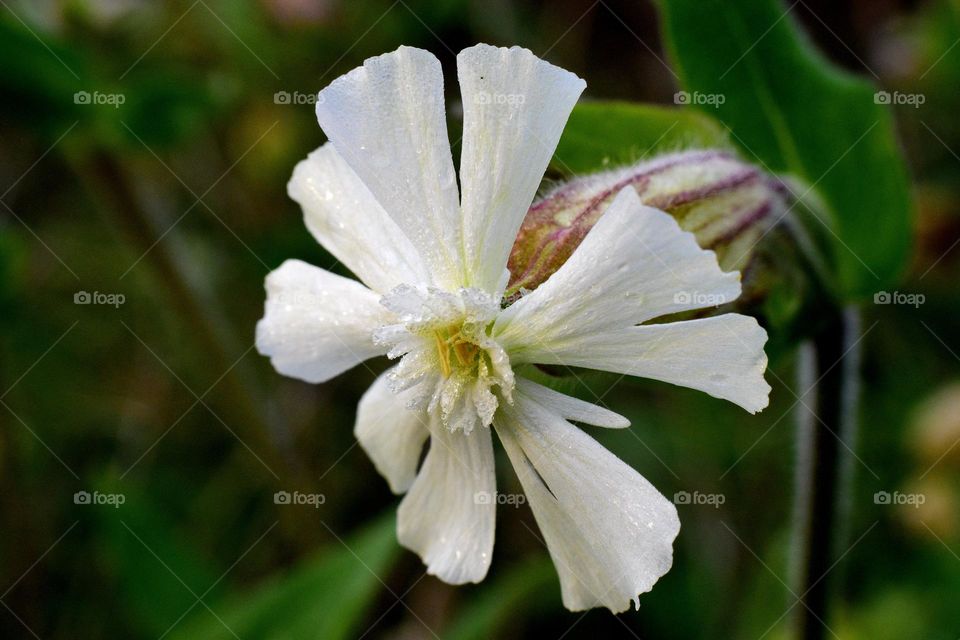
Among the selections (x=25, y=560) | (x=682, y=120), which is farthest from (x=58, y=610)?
(x=682, y=120)

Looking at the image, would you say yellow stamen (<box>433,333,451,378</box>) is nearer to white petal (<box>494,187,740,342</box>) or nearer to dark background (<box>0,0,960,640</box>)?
white petal (<box>494,187,740,342</box>)

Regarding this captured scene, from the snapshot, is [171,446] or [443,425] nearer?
[443,425]

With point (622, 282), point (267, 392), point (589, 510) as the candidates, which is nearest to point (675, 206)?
point (622, 282)

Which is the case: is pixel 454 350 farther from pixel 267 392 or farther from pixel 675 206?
pixel 267 392

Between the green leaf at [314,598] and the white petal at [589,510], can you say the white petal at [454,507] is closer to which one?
the white petal at [589,510]

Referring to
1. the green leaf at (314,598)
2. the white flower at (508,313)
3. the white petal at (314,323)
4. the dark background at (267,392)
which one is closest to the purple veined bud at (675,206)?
the white flower at (508,313)

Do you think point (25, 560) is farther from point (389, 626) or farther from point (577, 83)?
point (577, 83)
